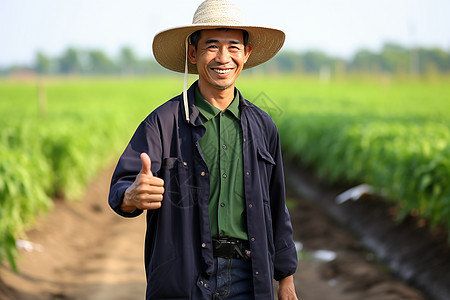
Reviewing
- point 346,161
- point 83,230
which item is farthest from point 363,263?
point 83,230

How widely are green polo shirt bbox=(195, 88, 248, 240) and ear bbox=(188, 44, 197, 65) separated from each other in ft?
0.54

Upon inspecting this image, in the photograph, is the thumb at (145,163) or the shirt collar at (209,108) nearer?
the thumb at (145,163)

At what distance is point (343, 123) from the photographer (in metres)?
11.3

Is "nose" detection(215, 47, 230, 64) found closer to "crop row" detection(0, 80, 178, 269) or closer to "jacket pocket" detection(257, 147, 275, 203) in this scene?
"jacket pocket" detection(257, 147, 275, 203)

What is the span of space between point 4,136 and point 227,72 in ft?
22.9

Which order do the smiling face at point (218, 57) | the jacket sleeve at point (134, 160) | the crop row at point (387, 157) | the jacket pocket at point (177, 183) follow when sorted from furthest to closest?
the crop row at point (387, 157)
the smiling face at point (218, 57)
the jacket pocket at point (177, 183)
the jacket sleeve at point (134, 160)

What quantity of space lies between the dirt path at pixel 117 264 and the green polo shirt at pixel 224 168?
11.3 ft

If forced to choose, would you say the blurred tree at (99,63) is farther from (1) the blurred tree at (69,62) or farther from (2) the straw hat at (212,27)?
(2) the straw hat at (212,27)

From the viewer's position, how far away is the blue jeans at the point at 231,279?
2229 mm

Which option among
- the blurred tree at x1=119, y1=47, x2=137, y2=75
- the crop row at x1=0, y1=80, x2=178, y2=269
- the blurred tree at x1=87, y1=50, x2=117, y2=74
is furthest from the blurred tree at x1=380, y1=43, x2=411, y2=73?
the crop row at x1=0, y1=80, x2=178, y2=269

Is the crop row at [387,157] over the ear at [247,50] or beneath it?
beneath

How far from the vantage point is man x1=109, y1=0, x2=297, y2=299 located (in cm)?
218

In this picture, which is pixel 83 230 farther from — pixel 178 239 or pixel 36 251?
pixel 178 239

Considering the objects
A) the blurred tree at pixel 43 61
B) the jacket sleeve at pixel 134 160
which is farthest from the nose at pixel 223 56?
the blurred tree at pixel 43 61
